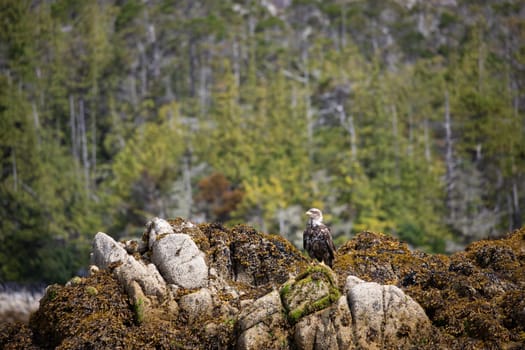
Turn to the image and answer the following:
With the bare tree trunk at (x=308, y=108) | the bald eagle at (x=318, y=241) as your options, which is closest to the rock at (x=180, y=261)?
the bald eagle at (x=318, y=241)

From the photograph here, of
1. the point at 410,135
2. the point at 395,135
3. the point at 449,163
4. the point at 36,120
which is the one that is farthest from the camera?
the point at 36,120

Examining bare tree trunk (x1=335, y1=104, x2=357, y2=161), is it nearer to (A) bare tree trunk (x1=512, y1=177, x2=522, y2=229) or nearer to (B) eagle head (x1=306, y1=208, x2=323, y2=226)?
(A) bare tree trunk (x1=512, y1=177, x2=522, y2=229)

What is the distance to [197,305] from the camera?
14141 mm

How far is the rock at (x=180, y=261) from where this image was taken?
14.8 m

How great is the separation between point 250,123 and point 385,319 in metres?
58.3

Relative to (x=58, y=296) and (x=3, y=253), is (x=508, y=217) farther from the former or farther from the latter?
(x=58, y=296)

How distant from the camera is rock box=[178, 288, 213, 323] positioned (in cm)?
1402

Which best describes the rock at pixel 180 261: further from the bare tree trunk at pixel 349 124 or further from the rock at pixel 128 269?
the bare tree trunk at pixel 349 124

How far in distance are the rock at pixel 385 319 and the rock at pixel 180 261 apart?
10.7ft

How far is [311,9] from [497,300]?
319 ft

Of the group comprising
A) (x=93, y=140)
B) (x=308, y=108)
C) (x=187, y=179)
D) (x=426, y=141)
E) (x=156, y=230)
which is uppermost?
(x=156, y=230)

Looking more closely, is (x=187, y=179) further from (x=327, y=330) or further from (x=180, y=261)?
(x=327, y=330)

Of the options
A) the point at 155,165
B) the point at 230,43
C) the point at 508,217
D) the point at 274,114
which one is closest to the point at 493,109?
the point at 508,217

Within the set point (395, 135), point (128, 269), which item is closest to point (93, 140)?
point (395, 135)
